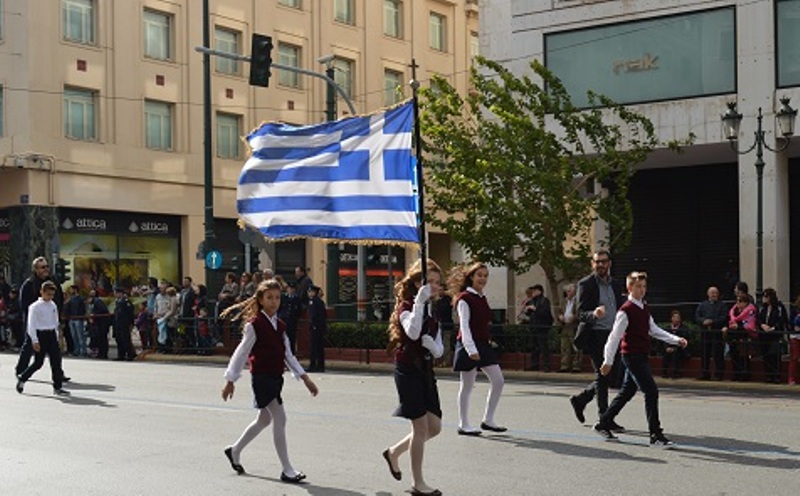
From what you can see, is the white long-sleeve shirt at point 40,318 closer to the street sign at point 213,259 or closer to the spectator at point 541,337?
the spectator at point 541,337

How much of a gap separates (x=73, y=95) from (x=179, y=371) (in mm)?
18161

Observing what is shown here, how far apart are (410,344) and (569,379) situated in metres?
11.2

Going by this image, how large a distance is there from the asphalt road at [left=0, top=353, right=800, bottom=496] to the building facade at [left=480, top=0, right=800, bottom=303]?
8.65m

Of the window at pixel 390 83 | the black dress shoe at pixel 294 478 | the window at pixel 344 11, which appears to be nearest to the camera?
the black dress shoe at pixel 294 478

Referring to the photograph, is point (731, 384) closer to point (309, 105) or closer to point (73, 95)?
point (73, 95)

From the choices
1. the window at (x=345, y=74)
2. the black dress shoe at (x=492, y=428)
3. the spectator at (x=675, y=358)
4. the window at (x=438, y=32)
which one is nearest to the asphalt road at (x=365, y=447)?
the black dress shoe at (x=492, y=428)

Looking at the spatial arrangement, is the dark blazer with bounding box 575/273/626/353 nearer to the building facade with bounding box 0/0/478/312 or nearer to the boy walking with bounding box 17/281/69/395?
the boy walking with bounding box 17/281/69/395

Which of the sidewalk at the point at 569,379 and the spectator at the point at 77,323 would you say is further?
the spectator at the point at 77,323

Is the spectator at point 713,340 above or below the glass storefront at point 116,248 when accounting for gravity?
below

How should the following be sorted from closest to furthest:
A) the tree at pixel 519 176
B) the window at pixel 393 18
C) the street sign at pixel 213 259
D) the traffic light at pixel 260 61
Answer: the tree at pixel 519 176, the traffic light at pixel 260 61, the street sign at pixel 213 259, the window at pixel 393 18

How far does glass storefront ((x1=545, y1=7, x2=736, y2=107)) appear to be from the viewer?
965 inches

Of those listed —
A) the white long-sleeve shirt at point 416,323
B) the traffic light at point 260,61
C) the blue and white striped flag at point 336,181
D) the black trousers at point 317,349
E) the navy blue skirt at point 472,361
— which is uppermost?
the traffic light at point 260,61

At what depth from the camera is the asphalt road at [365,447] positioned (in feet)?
29.4

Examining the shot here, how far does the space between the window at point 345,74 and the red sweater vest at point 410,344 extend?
3663cm
